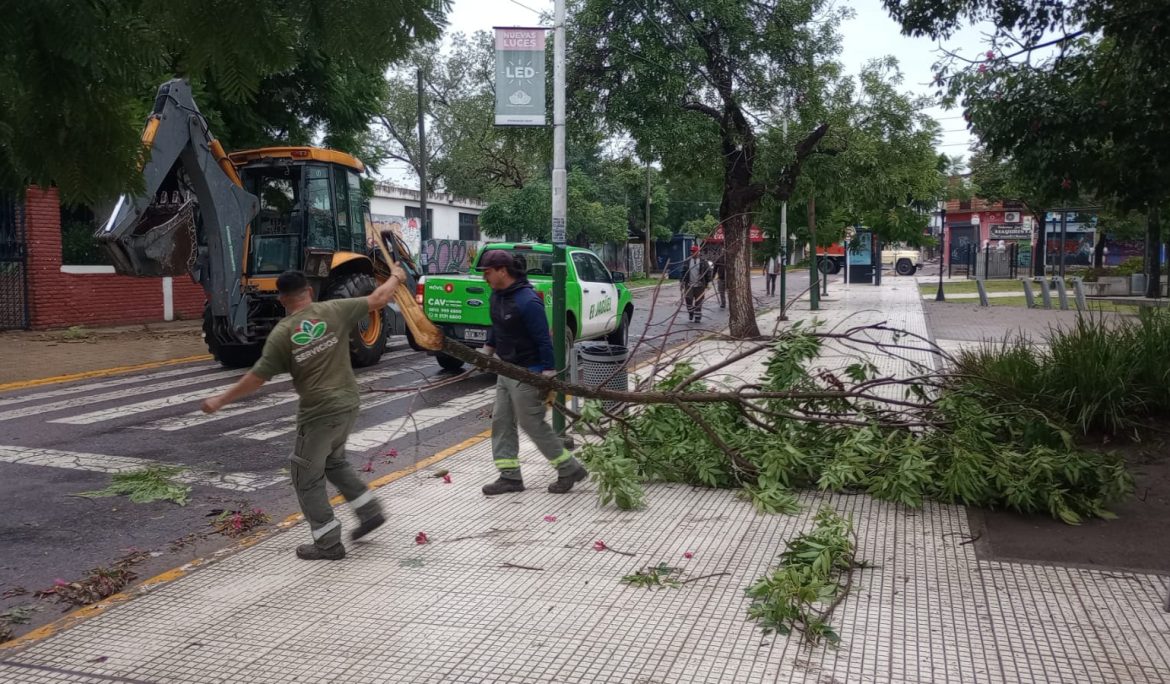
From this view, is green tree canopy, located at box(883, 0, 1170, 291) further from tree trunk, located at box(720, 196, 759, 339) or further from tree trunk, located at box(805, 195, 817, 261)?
tree trunk, located at box(805, 195, 817, 261)

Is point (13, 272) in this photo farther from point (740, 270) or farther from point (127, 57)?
point (127, 57)

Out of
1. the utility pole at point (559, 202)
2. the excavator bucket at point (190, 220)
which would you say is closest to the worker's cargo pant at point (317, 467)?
the utility pole at point (559, 202)

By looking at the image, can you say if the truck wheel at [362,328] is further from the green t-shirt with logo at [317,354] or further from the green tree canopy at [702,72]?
the green t-shirt with logo at [317,354]

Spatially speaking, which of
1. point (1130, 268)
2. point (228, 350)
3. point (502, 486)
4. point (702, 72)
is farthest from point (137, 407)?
point (1130, 268)

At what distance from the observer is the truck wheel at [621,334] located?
15531mm

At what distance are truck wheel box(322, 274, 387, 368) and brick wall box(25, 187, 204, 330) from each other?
24.9ft

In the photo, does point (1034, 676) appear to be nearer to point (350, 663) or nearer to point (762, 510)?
point (762, 510)

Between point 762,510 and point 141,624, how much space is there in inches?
149

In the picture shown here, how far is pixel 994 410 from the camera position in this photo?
23.0 feet

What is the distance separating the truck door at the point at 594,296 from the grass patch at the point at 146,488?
7.02 meters

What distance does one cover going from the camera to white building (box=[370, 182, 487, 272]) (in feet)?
121

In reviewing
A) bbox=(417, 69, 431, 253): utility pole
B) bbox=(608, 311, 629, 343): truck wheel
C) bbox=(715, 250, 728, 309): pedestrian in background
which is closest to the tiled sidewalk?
bbox=(715, 250, 728, 309): pedestrian in background

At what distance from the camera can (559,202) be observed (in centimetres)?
855

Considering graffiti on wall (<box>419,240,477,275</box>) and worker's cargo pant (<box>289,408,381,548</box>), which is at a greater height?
graffiti on wall (<box>419,240,477,275</box>)
